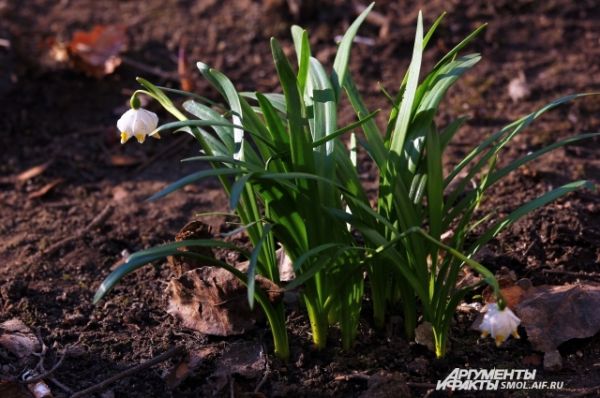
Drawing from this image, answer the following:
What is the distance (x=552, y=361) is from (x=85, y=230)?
1.70 m

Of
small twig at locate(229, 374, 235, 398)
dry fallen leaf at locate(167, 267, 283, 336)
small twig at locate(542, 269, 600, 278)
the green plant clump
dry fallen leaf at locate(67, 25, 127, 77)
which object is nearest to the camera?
the green plant clump

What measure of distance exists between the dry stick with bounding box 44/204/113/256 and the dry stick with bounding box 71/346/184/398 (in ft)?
2.83

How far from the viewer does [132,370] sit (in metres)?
2.33

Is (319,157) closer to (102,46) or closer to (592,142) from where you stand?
(592,142)

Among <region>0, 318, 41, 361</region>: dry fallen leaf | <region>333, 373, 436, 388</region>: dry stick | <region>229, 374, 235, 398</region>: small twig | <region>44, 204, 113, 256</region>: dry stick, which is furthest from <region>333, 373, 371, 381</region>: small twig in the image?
<region>44, 204, 113, 256</region>: dry stick

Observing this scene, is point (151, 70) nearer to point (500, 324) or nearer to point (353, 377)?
point (353, 377)

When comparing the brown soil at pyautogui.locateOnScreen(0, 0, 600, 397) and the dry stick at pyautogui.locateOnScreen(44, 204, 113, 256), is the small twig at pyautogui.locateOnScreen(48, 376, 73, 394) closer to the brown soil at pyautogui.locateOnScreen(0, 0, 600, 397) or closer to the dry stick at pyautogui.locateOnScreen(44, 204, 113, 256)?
the brown soil at pyautogui.locateOnScreen(0, 0, 600, 397)

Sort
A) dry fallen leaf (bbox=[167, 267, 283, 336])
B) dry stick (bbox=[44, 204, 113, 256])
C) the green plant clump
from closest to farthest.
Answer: the green plant clump
dry fallen leaf (bbox=[167, 267, 283, 336])
dry stick (bbox=[44, 204, 113, 256])

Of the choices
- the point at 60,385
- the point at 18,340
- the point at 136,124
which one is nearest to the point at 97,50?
the point at 18,340

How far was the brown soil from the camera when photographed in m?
2.37

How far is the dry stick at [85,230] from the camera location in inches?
121

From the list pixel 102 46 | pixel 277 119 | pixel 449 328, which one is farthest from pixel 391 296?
pixel 102 46

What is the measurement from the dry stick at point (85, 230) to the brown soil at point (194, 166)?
3 cm

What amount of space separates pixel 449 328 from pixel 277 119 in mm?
780
